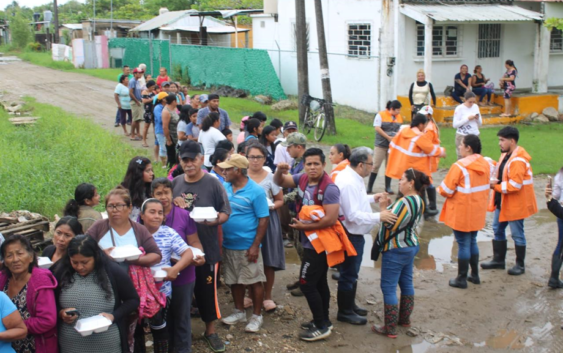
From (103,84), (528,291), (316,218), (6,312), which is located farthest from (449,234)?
(103,84)

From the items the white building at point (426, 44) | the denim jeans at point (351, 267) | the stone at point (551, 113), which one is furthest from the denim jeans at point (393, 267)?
the stone at point (551, 113)

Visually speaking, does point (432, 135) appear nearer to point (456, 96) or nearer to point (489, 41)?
point (456, 96)

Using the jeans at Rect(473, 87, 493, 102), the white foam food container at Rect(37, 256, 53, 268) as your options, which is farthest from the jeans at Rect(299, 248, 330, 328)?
the jeans at Rect(473, 87, 493, 102)

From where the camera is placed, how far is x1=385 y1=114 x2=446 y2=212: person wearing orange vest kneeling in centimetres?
926

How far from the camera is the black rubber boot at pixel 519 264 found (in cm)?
745

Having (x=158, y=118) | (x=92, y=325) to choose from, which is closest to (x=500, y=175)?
(x=92, y=325)

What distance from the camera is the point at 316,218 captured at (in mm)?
5508

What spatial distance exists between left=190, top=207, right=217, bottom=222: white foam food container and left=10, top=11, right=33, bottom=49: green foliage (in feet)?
173

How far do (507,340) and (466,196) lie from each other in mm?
1824

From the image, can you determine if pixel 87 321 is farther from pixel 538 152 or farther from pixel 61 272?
pixel 538 152

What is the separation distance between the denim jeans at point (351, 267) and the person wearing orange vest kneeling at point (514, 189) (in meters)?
2.43

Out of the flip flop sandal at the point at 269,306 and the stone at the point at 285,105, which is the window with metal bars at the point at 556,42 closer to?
the stone at the point at 285,105

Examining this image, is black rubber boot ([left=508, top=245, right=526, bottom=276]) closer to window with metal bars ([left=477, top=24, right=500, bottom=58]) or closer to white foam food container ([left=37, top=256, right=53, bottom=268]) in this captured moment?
white foam food container ([left=37, top=256, right=53, bottom=268])

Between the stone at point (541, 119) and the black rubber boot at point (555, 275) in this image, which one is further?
the stone at point (541, 119)
